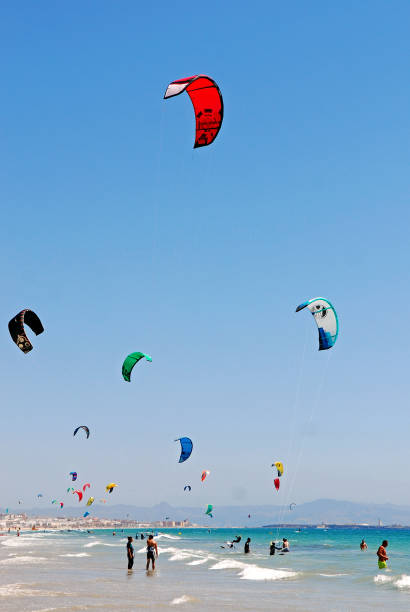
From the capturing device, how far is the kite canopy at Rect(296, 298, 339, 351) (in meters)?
17.7

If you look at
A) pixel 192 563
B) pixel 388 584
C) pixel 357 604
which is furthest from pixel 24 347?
pixel 192 563

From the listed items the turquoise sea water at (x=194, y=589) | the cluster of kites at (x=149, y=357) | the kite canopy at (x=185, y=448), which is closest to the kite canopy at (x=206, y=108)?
the cluster of kites at (x=149, y=357)

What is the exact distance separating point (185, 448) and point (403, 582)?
10.0 metres

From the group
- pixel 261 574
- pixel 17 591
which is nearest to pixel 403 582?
pixel 261 574

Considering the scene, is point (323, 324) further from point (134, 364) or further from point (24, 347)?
point (24, 347)

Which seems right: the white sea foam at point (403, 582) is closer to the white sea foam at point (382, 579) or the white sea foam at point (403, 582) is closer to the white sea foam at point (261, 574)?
the white sea foam at point (382, 579)

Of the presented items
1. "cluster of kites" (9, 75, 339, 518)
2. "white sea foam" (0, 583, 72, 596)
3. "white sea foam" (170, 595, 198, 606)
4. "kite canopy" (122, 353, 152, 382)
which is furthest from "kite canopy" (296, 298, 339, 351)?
"white sea foam" (0, 583, 72, 596)

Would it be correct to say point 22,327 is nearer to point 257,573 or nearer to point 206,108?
point 206,108

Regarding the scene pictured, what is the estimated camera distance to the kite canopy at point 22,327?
1531 centimetres

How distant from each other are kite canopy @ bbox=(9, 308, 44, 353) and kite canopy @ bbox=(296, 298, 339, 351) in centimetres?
710

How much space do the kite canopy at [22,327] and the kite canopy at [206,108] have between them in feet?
20.2

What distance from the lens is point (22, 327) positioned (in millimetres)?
15469

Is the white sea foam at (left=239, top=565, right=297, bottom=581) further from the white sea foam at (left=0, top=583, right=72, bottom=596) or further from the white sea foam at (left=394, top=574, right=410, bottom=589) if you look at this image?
the white sea foam at (left=0, top=583, right=72, bottom=596)

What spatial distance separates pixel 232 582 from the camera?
65.8 ft
